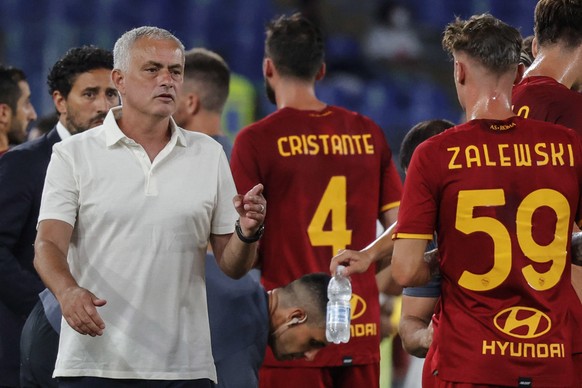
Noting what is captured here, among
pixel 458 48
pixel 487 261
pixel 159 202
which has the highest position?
pixel 458 48

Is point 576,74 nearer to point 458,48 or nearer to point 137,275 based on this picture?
point 458,48

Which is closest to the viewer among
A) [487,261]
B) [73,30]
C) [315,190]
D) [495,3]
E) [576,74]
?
[487,261]

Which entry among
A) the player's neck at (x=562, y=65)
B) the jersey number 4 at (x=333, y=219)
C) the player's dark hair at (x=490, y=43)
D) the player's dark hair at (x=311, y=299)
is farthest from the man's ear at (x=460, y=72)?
the jersey number 4 at (x=333, y=219)

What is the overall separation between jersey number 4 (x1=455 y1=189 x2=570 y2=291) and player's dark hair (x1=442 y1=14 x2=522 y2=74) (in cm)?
44

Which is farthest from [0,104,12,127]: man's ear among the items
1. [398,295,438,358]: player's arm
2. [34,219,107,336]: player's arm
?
[398,295,438,358]: player's arm

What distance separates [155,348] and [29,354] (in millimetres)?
800

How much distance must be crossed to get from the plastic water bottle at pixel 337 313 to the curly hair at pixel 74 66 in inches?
63.7

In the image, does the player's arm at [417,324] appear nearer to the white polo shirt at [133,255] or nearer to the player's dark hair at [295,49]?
the white polo shirt at [133,255]

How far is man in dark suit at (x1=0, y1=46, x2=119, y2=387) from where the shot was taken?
4.73m

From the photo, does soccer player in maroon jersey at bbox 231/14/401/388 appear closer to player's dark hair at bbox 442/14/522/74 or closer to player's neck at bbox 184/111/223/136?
player's neck at bbox 184/111/223/136

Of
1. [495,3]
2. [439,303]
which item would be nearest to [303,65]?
[439,303]

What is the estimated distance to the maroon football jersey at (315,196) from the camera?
5.16 meters

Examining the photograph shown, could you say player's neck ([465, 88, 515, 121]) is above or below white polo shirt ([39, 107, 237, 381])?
above

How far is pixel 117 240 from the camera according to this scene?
148 inches
